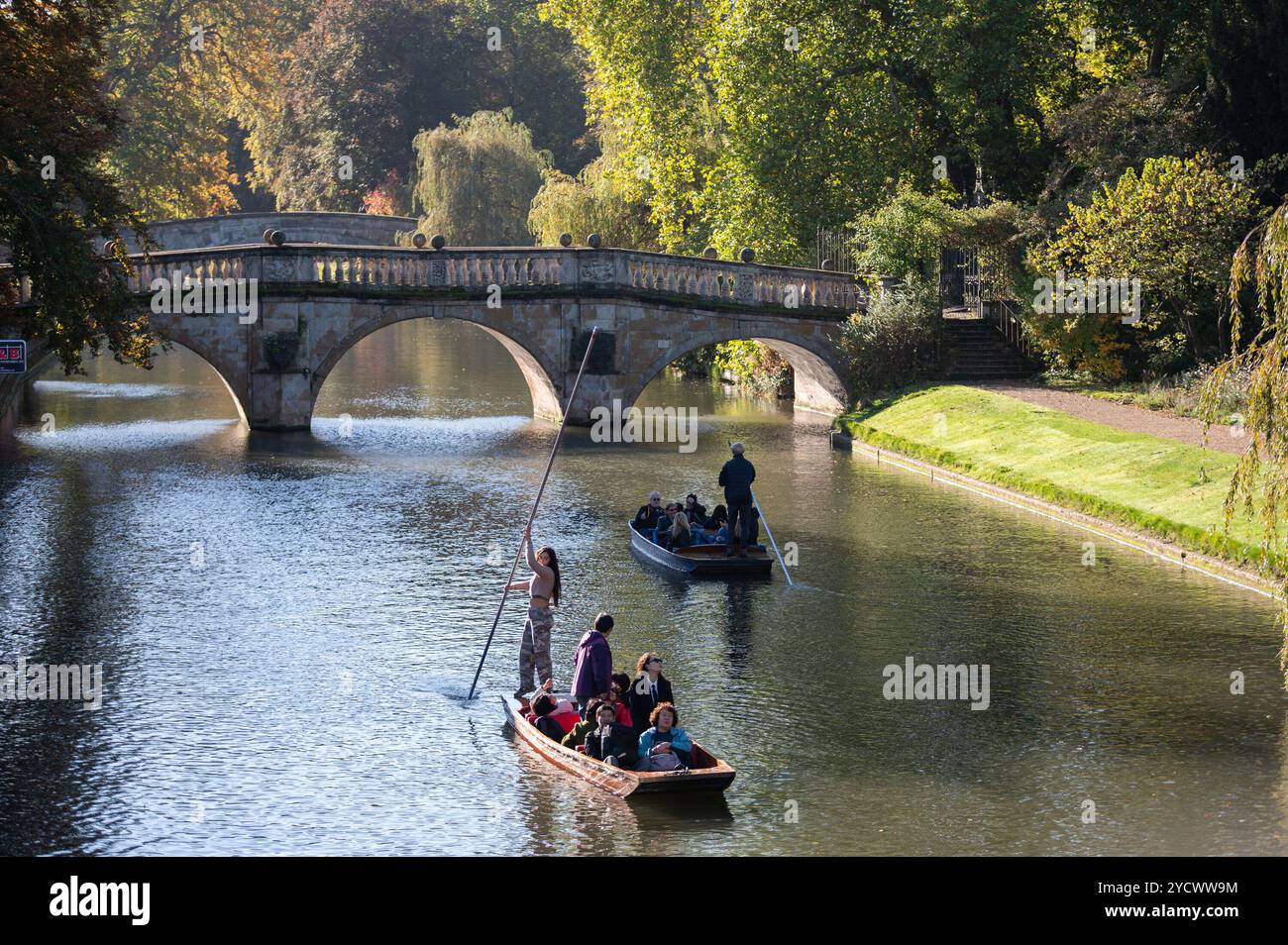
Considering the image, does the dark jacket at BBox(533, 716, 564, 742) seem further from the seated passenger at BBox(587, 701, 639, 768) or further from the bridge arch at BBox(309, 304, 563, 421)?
the bridge arch at BBox(309, 304, 563, 421)

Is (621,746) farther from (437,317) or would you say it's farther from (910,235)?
(910,235)

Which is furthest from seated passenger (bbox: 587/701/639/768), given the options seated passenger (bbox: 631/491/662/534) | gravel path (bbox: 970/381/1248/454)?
gravel path (bbox: 970/381/1248/454)

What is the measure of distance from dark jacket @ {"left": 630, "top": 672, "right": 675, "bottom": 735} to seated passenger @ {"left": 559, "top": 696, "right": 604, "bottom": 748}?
452 millimetres

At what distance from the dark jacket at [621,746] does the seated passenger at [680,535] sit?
1150cm

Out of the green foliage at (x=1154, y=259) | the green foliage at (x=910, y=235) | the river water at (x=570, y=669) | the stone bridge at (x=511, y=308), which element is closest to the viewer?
the river water at (x=570, y=669)

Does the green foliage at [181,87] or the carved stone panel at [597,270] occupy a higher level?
the green foliage at [181,87]

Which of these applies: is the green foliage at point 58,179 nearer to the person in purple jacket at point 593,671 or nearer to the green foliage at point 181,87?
the person in purple jacket at point 593,671

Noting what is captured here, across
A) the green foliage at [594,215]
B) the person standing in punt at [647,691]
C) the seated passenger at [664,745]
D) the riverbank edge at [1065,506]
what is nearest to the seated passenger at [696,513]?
the riverbank edge at [1065,506]

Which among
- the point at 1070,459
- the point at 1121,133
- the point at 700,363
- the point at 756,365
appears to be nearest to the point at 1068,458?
the point at 1070,459

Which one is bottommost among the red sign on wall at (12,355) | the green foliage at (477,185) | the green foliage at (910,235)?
the red sign on wall at (12,355)

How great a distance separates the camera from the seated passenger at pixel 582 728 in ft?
57.7

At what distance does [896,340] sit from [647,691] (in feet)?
109

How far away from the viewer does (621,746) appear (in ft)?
55.6
